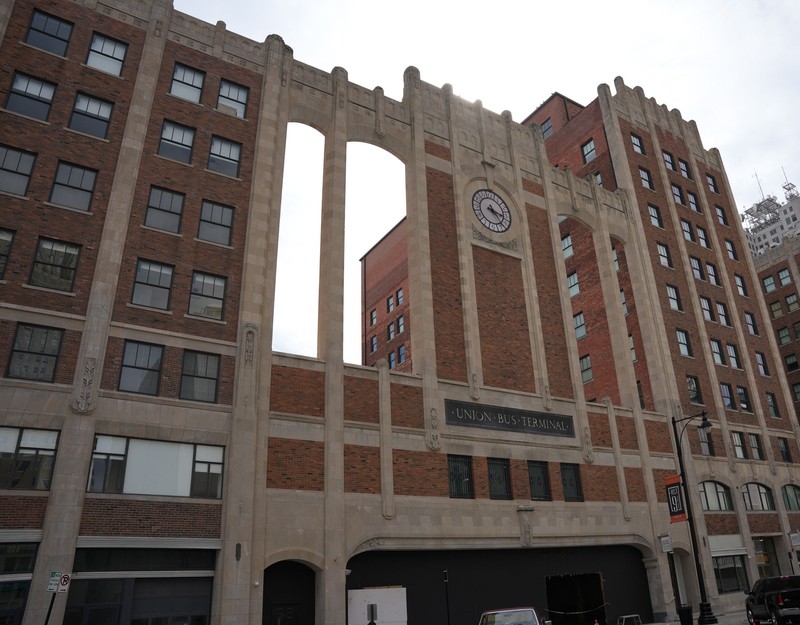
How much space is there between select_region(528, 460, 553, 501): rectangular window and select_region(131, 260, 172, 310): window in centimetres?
1873

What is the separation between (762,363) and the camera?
4894 centimetres

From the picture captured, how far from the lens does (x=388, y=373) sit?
93.0 feet

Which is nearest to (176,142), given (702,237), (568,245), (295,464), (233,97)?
(233,97)

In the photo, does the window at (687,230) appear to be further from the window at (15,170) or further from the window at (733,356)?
the window at (15,170)

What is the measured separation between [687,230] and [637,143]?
26.0ft

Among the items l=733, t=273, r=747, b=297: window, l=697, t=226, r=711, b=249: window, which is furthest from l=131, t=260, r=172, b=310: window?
l=733, t=273, r=747, b=297: window

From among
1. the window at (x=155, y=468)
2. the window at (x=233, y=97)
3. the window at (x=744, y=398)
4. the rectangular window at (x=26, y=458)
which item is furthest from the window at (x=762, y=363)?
the rectangular window at (x=26, y=458)

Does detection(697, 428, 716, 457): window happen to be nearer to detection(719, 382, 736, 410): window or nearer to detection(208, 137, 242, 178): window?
detection(719, 382, 736, 410): window

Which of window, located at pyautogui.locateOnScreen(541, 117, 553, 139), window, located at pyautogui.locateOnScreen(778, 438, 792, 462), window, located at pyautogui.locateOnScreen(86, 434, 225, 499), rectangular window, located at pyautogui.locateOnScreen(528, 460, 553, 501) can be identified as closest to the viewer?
window, located at pyautogui.locateOnScreen(86, 434, 225, 499)

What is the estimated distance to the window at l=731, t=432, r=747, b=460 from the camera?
4227 centimetres

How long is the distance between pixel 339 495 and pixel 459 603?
762 cm

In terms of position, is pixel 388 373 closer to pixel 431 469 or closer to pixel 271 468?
pixel 431 469

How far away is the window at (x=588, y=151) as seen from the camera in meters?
50.8

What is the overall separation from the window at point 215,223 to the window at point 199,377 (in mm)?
5359
